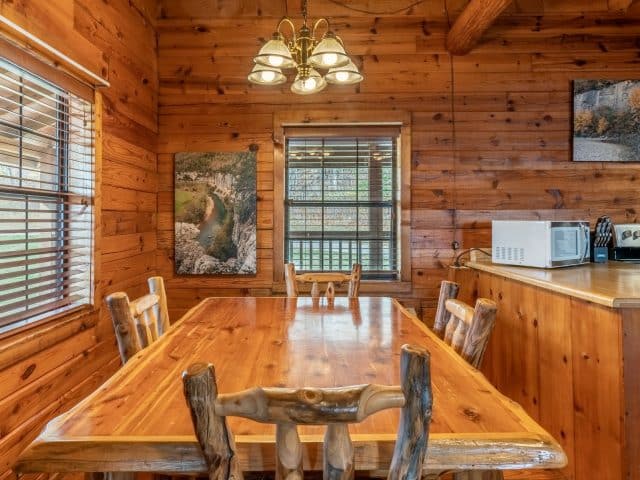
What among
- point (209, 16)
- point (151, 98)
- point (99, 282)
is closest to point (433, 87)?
point (209, 16)

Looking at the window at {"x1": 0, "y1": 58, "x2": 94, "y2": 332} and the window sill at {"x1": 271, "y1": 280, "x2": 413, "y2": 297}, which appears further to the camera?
the window sill at {"x1": 271, "y1": 280, "x2": 413, "y2": 297}

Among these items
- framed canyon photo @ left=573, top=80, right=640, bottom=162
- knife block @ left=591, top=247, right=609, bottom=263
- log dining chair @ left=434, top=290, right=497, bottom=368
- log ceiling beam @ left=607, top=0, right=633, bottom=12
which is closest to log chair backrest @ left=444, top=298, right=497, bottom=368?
log dining chair @ left=434, top=290, right=497, bottom=368

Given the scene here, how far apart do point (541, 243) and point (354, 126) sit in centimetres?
156

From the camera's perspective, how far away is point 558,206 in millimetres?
3090

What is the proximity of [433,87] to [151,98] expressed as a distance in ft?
6.94

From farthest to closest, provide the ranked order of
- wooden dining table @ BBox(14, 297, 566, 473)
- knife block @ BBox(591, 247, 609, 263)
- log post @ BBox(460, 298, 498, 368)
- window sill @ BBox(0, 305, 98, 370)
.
Result: knife block @ BBox(591, 247, 609, 263) < window sill @ BBox(0, 305, 98, 370) < log post @ BBox(460, 298, 498, 368) < wooden dining table @ BBox(14, 297, 566, 473)

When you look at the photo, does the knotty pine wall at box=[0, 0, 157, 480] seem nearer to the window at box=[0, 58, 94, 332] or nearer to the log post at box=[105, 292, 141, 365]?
the window at box=[0, 58, 94, 332]

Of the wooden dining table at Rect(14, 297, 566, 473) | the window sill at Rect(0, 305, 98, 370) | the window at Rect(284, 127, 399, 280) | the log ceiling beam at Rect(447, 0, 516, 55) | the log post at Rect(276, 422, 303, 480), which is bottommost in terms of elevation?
the window sill at Rect(0, 305, 98, 370)

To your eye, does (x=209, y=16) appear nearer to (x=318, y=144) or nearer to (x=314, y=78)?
(x=318, y=144)

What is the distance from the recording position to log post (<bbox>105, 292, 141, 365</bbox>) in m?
1.21

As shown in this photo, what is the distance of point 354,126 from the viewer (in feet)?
10.3

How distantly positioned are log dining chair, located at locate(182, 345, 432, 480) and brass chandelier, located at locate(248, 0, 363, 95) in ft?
4.64

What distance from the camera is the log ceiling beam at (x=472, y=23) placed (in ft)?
7.96

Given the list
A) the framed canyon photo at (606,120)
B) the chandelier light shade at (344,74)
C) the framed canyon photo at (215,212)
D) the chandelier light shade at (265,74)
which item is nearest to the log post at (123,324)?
the chandelier light shade at (265,74)
